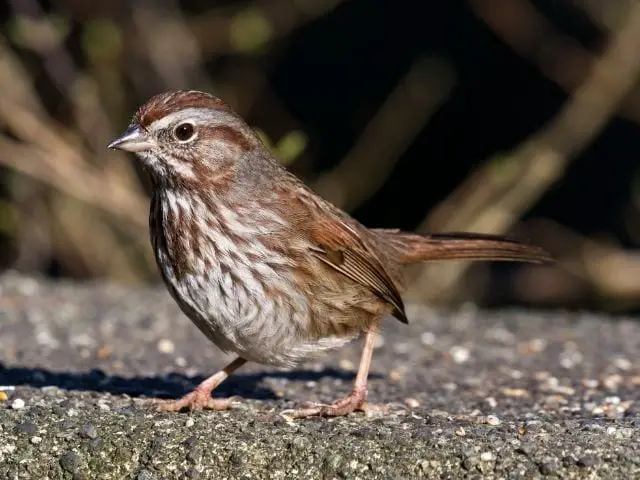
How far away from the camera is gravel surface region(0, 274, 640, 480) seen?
154 inches

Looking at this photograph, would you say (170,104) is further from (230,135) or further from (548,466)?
(548,466)

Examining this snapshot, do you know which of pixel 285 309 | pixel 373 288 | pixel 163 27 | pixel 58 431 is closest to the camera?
pixel 58 431

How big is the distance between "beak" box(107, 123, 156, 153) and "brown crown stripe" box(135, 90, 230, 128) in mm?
27

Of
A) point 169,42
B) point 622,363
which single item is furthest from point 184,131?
point 169,42

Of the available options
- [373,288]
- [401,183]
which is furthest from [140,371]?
[401,183]

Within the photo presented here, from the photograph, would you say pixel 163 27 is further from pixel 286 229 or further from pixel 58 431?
pixel 58 431

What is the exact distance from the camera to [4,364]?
552 cm

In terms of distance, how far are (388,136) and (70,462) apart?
18.2 feet

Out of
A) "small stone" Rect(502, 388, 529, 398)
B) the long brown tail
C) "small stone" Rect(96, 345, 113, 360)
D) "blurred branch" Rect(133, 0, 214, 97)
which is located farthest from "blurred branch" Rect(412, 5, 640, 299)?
"small stone" Rect(96, 345, 113, 360)

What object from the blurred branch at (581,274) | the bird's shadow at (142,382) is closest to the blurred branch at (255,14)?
the blurred branch at (581,274)

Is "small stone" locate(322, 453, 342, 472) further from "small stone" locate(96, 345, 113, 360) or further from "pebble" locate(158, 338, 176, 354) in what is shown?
"pebble" locate(158, 338, 176, 354)

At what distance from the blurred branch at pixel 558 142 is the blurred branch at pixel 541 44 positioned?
373 millimetres

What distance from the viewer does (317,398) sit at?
508 centimetres

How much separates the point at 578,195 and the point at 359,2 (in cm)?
226
